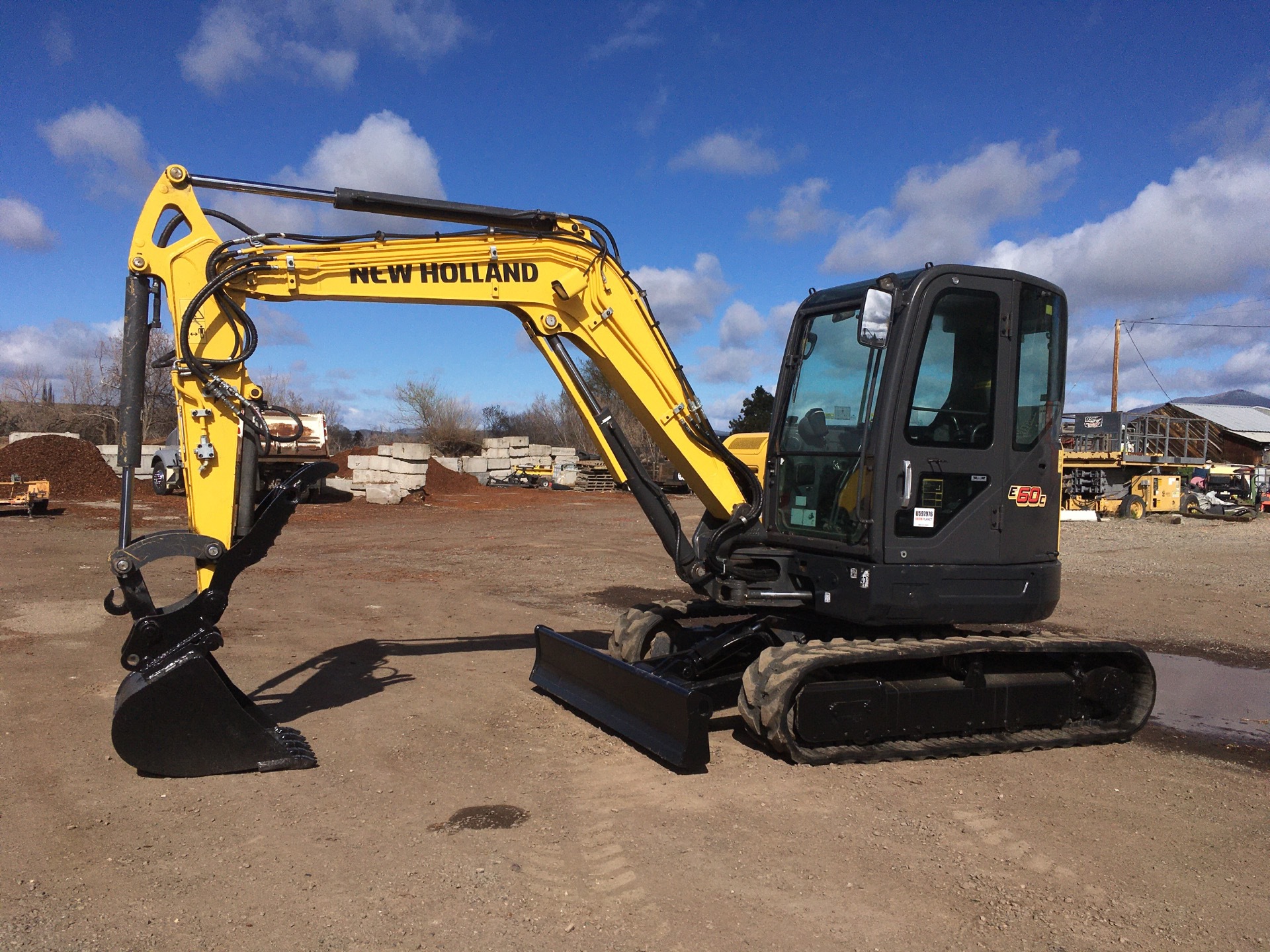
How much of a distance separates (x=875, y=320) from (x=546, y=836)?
3.58 m

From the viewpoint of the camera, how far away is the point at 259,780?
5211 millimetres

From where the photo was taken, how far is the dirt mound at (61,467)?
2450cm

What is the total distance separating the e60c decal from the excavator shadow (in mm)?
4665

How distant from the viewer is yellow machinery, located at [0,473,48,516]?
66.7ft

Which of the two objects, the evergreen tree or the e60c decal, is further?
the evergreen tree

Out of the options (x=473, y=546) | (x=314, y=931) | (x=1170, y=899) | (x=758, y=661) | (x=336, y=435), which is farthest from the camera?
(x=336, y=435)

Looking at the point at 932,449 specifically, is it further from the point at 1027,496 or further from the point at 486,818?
the point at 486,818

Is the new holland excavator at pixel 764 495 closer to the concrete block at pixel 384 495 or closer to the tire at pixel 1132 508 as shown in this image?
the concrete block at pixel 384 495

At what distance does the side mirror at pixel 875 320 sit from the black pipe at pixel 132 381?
168 inches

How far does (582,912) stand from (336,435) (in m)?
62.9

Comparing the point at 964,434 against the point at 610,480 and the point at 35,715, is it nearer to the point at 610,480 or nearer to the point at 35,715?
the point at 35,715

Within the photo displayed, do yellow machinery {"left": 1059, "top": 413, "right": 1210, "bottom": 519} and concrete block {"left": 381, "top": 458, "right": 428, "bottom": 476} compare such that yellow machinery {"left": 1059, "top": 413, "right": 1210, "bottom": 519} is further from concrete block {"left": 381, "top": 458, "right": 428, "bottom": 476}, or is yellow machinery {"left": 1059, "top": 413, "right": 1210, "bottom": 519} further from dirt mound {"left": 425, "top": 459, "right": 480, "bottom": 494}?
dirt mound {"left": 425, "top": 459, "right": 480, "bottom": 494}

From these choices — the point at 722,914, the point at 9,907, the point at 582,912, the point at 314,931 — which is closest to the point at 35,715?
the point at 9,907

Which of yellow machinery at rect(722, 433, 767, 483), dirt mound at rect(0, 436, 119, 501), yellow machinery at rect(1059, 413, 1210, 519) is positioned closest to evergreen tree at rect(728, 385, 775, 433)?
yellow machinery at rect(722, 433, 767, 483)
